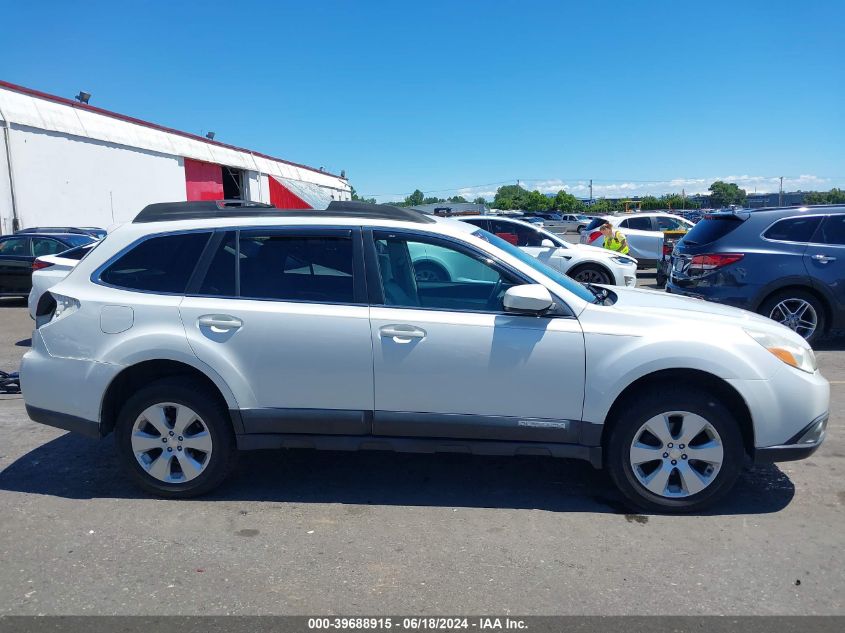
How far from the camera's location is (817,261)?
8.43 meters

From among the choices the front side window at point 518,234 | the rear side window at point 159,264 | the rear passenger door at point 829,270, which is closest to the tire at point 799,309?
the rear passenger door at point 829,270

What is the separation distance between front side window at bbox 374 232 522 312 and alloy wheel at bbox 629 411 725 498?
1144 millimetres

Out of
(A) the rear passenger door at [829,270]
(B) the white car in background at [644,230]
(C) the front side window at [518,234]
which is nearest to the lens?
(A) the rear passenger door at [829,270]

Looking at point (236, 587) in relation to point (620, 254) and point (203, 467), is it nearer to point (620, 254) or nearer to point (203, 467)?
point (203, 467)

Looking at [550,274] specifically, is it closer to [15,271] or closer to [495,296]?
[495,296]

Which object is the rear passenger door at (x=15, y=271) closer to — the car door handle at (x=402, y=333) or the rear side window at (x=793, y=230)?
the car door handle at (x=402, y=333)

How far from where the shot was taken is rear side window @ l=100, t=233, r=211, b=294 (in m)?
4.42

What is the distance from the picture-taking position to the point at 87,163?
979 inches

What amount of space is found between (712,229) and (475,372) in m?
6.31

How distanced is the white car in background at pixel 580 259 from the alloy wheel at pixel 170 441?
28.8 ft

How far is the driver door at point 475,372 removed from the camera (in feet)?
13.4

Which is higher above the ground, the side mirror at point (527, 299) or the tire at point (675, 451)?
the side mirror at point (527, 299)

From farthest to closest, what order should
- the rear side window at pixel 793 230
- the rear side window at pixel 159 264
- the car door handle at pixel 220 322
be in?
1. the rear side window at pixel 793 230
2. the rear side window at pixel 159 264
3. the car door handle at pixel 220 322

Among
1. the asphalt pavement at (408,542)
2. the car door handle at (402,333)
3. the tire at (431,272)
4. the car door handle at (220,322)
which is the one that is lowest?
the asphalt pavement at (408,542)
